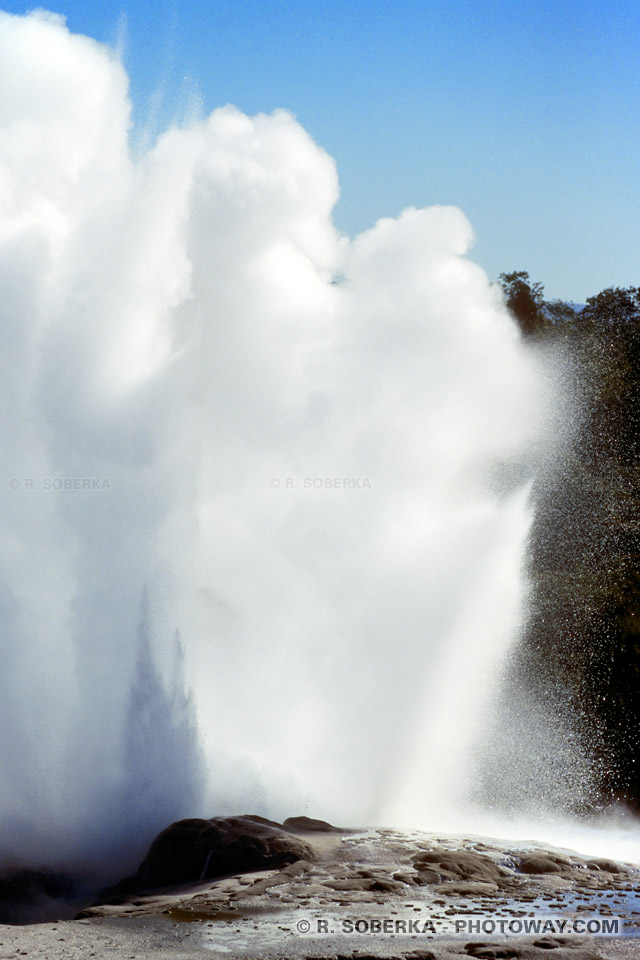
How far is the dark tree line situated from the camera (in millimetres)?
28781

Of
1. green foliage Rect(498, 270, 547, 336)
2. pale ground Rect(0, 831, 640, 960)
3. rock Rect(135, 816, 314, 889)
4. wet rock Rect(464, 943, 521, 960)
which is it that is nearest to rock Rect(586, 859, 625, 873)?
pale ground Rect(0, 831, 640, 960)

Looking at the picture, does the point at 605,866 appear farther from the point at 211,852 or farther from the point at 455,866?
the point at 211,852

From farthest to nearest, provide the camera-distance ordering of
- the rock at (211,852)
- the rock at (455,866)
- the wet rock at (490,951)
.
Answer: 1. the rock at (211,852)
2. the rock at (455,866)
3. the wet rock at (490,951)

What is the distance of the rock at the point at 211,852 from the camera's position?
1191 cm

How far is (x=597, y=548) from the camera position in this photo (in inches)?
1270

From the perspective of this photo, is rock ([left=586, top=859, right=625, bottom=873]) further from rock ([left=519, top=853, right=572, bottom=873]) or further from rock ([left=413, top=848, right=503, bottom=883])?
rock ([left=413, top=848, right=503, bottom=883])

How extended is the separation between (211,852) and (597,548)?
76.3 ft

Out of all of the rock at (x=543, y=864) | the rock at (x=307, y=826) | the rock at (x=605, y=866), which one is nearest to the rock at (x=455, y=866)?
the rock at (x=543, y=864)

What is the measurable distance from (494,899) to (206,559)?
13217 millimetres

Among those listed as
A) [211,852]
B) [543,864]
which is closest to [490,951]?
[543,864]

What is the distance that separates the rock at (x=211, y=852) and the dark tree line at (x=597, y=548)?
16.6 m

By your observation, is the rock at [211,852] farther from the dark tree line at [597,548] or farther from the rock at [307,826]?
the dark tree line at [597,548]

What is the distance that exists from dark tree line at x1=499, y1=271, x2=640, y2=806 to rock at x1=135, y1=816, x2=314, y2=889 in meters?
16.6

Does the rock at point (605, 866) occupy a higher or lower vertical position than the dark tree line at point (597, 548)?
lower
